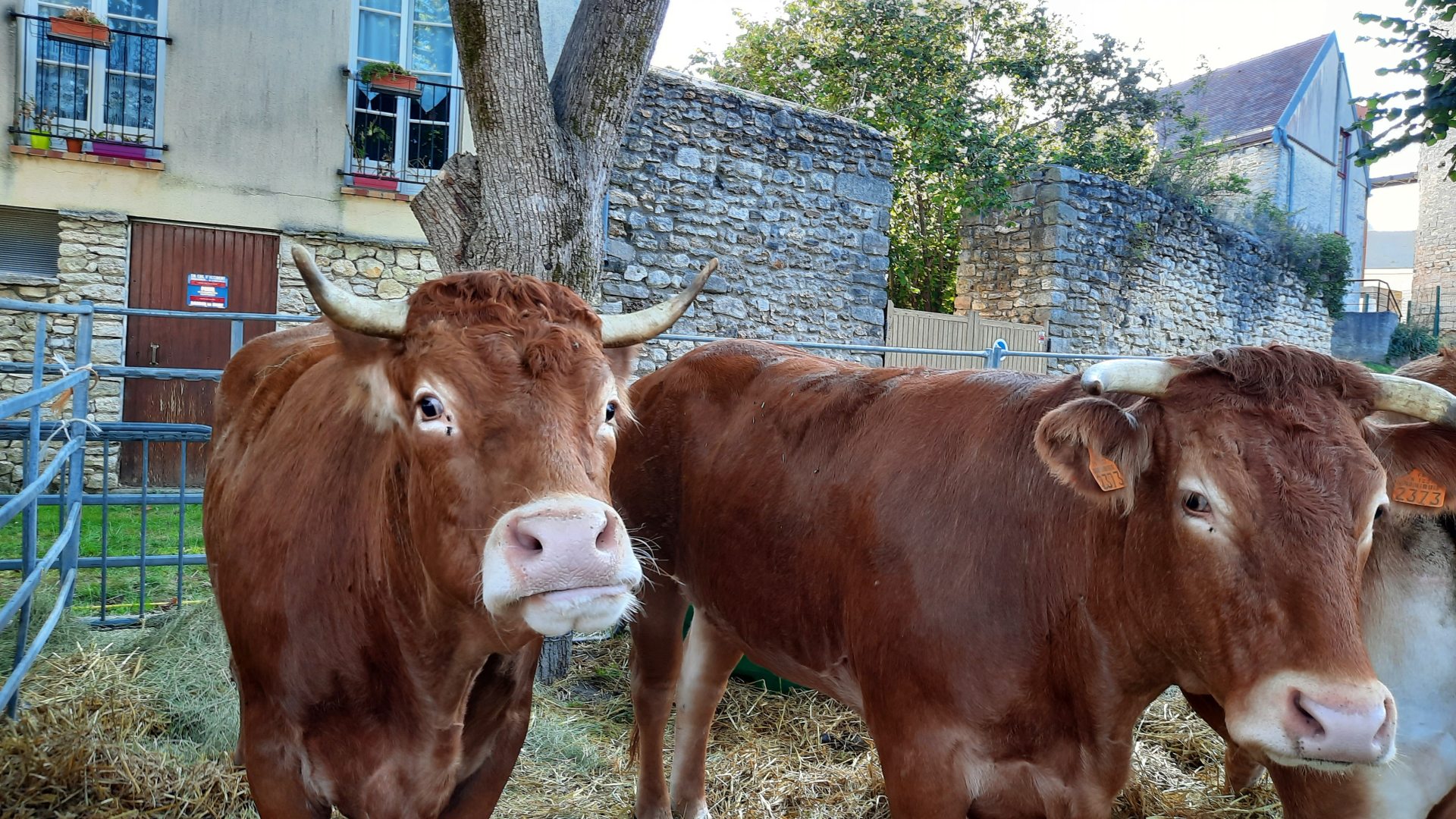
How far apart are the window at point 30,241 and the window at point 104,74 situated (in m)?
0.90

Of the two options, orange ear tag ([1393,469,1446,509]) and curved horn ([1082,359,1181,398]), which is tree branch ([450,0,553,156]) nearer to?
curved horn ([1082,359,1181,398])

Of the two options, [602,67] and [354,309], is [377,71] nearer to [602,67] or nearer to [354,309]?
[602,67]

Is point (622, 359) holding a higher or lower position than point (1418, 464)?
higher

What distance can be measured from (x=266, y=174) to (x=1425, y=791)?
11.2 metres

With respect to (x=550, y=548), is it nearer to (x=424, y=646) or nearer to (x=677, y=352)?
(x=424, y=646)

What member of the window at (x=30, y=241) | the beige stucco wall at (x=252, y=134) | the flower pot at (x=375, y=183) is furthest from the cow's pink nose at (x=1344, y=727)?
the window at (x=30, y=241)

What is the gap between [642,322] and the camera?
237 centimetres

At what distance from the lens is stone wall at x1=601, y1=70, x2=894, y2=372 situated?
9.08 m

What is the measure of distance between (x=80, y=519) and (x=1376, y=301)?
111 ft

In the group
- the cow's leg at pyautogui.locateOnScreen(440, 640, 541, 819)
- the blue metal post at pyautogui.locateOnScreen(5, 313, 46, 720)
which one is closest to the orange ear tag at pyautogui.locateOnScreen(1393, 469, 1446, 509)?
the cow's leg at pyautogui.locateOnScreen(440, 640, 541, 819)

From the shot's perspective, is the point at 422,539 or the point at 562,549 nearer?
the point at 562,549

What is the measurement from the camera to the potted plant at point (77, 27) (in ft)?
32.1

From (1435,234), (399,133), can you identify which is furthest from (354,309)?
(1435,234)

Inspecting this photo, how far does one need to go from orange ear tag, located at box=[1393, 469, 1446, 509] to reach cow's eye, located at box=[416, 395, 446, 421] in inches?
84.5
